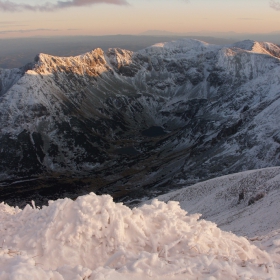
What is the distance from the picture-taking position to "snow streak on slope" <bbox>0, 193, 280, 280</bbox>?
923cm

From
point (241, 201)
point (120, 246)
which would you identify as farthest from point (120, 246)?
point (241, 201)

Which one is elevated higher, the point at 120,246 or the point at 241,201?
the point at 120,246

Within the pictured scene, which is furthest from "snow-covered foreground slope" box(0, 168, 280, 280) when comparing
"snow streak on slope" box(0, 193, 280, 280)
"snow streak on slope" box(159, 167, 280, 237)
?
"snow streak on slope" box(159, 167, 280, 237)

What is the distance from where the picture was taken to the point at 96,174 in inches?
6270

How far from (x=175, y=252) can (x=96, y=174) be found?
496 feet

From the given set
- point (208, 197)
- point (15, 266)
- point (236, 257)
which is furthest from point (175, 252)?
point (208, 197)

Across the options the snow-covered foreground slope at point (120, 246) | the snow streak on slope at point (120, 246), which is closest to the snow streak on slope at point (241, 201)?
the snow-covered foreground slope at point (120, 246)

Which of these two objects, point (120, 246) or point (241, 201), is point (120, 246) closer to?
→ point (120, 246)

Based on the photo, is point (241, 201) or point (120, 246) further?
point (241, 201)

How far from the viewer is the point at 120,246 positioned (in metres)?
10.3

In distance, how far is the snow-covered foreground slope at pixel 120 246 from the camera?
29.5ft

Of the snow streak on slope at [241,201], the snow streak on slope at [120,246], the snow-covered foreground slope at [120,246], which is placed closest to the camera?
the snow-covered foreground slope at [120,246]

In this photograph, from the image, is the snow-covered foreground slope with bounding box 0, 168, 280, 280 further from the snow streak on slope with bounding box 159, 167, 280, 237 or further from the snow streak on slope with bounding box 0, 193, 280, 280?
the snow streak on slope with bounding box 159, 167, 280, 237

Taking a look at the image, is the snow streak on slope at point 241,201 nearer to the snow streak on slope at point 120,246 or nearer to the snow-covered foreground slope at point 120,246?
the snow-covered foreground slope at point 120,246
